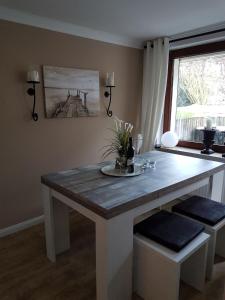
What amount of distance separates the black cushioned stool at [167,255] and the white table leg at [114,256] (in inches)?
4.6

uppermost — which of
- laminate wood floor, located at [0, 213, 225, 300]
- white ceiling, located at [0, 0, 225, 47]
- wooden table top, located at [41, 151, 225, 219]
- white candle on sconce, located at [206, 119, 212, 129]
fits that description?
white ceiling, located at [0, 0, 225, 47]

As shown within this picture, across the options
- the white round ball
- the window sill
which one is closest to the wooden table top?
the window sill

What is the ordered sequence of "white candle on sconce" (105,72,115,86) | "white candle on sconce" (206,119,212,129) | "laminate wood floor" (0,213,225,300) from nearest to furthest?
1. "laminate wood floor" (0,213,225,300)
2. "white candle on sconce" (206,119,212,129)
3. "white candle on sconce" (105,72,115,86)

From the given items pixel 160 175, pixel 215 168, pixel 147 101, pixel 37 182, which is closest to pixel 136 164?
pixel 160 175

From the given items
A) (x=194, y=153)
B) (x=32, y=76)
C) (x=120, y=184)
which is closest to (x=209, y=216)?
(x=120, y=184)

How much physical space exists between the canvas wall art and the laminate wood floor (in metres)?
1.33

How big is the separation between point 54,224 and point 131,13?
206cm

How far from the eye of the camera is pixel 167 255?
142 centimetres

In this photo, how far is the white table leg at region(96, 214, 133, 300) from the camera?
136cm

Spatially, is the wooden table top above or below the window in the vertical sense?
below

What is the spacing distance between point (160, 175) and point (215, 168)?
24.5 inches

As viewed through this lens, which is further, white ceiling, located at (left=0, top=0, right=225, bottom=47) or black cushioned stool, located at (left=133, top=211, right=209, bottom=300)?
white ceiling, located at (left=0, top=0, right=225, bottom=47)

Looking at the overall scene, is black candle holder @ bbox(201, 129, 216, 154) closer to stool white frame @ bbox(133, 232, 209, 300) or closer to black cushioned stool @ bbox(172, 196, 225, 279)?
black cushioned stool @ bbox(172, 196, 225, 279)

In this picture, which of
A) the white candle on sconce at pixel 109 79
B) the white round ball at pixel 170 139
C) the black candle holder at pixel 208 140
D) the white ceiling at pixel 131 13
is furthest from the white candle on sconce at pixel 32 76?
the black candle holder at pixel 208 140
